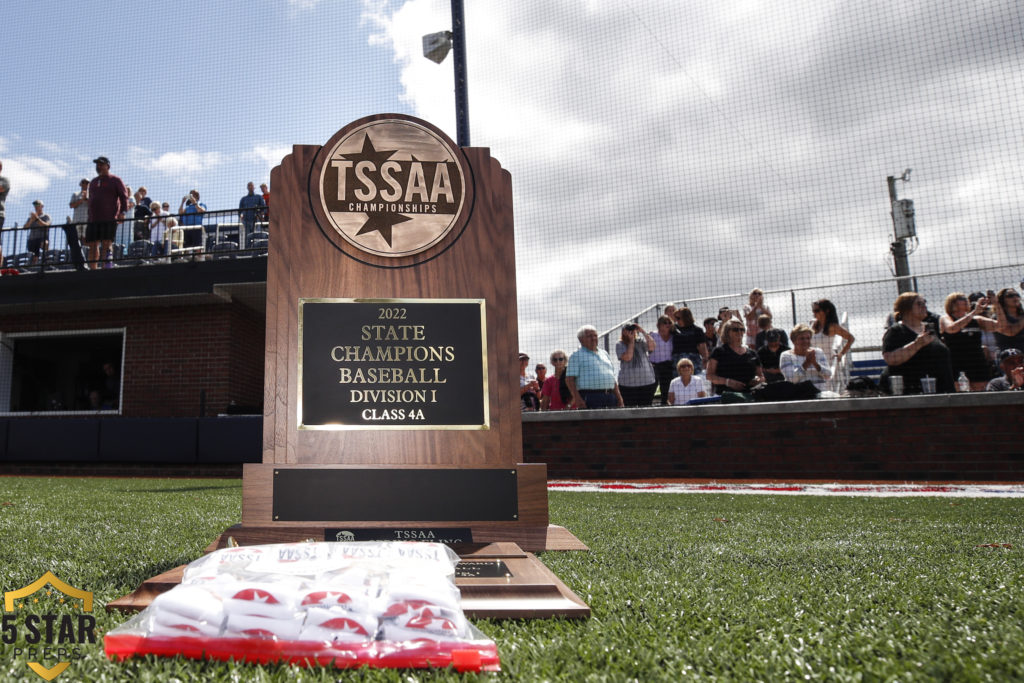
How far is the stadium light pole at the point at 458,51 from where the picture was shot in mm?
8125

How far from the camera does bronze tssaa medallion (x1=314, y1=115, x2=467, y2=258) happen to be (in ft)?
9.18

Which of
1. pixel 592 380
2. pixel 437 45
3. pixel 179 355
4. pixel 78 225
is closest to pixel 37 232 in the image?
pixel 78 225

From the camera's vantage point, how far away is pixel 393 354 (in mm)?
2682

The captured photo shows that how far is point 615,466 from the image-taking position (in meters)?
8.91

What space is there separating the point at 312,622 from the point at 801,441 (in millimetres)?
8093

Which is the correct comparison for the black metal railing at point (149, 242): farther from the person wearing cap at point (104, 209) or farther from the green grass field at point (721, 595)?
the green grass field at point (721, 595)

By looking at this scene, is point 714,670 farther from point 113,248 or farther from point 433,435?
point 113,248

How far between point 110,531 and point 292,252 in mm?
1559

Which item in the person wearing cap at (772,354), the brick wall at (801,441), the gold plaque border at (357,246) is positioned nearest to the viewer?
the gold plaque border at (357,246)

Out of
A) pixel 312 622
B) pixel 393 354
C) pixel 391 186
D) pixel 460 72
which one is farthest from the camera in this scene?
pixel 460 72

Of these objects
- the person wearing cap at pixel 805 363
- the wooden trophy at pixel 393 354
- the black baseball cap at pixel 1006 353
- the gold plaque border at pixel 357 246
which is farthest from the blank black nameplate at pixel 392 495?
the black baseball cap at pixel 1006 353

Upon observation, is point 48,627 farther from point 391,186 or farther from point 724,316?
point 724,316

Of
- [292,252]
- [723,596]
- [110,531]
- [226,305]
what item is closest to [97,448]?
[226,305]

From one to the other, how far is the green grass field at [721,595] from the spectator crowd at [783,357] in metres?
4.93
